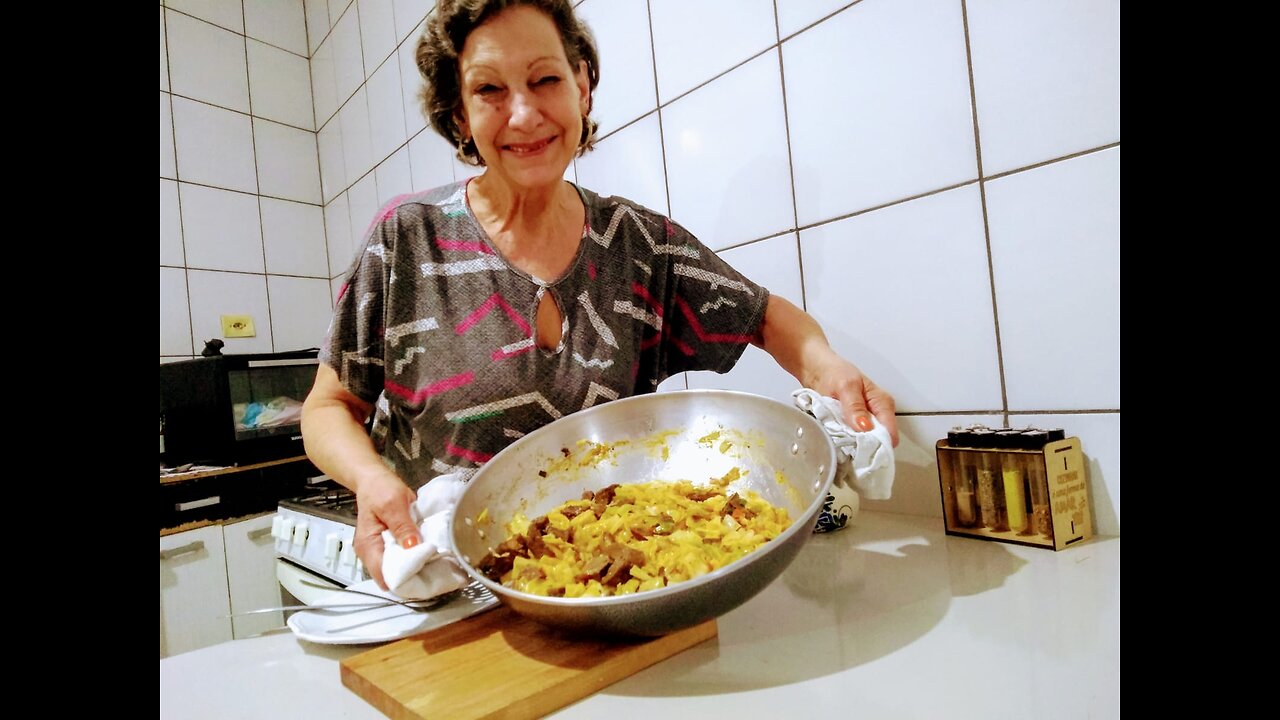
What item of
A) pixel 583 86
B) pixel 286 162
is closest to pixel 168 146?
pixel 286 162

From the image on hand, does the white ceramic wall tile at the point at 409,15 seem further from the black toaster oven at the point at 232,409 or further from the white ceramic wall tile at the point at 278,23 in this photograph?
the black toaster oven at the point at 232,409

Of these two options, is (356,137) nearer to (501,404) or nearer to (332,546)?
(332,546)

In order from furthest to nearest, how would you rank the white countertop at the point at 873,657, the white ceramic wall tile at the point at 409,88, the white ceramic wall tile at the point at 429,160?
the white ceramic wall tile at the point at 409,88 < the white ceramic wall tile at the point at 429,160 < the white countertop at the point at 873,657

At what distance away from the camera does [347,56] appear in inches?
87.8

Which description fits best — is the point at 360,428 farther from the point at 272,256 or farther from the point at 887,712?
the point at 272,256

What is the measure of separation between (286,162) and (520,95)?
2046mm

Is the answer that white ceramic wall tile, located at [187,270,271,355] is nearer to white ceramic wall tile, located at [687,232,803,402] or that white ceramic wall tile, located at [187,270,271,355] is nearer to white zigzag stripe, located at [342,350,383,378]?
white zigzag stripe, located at [342,350,383,378]

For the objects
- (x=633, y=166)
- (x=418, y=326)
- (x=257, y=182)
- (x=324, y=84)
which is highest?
(x=324, y=84)

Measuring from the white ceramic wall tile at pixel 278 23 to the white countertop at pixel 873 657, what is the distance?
250 cm

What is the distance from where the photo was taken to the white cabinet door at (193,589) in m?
1.51

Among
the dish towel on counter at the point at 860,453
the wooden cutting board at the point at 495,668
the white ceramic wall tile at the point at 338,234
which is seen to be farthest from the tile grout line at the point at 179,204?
the dish towel on counter at the point at 860,453

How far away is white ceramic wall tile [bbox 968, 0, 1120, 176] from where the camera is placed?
610mm

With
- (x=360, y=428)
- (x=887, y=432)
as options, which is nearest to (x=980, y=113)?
(x=887, y=432)
